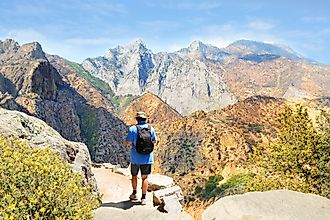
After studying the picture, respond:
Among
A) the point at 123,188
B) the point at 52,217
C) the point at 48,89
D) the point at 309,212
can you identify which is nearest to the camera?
the point at 52,217

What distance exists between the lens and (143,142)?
1285 centimetres

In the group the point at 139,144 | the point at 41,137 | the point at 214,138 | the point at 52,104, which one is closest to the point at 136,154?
the point at 139,144

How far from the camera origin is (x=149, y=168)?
13.4 meters

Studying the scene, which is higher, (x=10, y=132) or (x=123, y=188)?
(x=10, y=132)

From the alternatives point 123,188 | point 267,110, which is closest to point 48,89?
point 267,110

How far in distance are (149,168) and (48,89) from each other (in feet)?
567

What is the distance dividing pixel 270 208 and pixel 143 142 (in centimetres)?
432

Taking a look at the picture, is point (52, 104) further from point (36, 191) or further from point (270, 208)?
point (36, 191)

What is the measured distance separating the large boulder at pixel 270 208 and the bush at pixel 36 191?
13.0ft

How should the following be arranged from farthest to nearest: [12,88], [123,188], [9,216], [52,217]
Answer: [12,88] < [123,188] < [52,217] < [9,216]

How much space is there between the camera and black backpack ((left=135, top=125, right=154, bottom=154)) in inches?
505

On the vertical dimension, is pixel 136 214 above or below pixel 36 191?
below

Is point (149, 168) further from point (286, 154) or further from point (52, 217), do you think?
point (286, 154)

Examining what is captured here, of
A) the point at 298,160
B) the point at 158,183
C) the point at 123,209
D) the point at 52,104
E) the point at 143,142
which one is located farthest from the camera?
the point at 52,104
